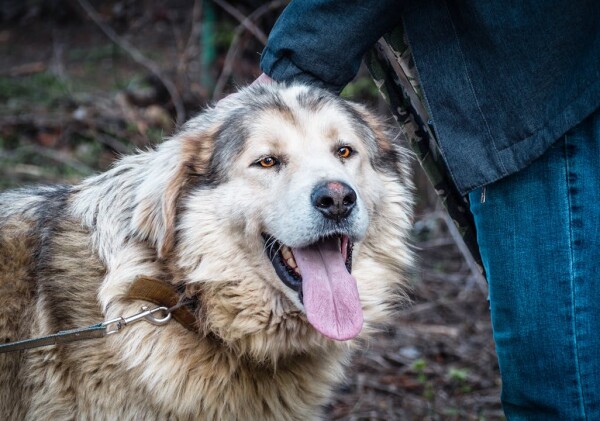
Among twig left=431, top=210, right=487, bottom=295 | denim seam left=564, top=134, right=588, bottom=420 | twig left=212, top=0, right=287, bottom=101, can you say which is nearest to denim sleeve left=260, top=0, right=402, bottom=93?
denim seam left=564, top=134, right=588, bottom=420

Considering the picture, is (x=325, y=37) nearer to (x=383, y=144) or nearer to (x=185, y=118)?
(x=383, y=144)

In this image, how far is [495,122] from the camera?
2297mm

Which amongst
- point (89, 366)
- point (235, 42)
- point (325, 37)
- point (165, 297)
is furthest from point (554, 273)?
point (235, 42)

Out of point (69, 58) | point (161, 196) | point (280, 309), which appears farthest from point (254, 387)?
point (69, 58)

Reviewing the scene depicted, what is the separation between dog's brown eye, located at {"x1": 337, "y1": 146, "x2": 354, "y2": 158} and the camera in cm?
298

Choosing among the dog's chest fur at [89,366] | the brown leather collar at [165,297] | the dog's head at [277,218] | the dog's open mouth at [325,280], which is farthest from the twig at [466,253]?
the brown leather collar at [165,297]

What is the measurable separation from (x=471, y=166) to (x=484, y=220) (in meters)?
0.20

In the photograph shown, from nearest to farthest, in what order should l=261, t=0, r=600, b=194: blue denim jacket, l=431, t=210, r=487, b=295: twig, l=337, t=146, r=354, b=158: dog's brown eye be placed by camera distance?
l=261, t=0, r=600, b=194: blue denim jacket
l=337, t=146, r=354, b=158: dog's brown eye
l=431, t=210, r=487, b=295: twig

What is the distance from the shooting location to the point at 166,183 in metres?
2.83

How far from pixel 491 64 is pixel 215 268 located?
4.15ft

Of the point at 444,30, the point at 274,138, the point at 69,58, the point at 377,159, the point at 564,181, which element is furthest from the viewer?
the point at 69,58

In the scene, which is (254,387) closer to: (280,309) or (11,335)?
(280,309)

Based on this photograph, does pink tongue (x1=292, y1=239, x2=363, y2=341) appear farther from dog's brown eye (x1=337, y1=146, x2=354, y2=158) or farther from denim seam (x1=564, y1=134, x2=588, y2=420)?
denim seam (x1=564, y1=134, x2=588, y2=420)

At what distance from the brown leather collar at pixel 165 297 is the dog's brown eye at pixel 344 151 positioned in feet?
2.85
